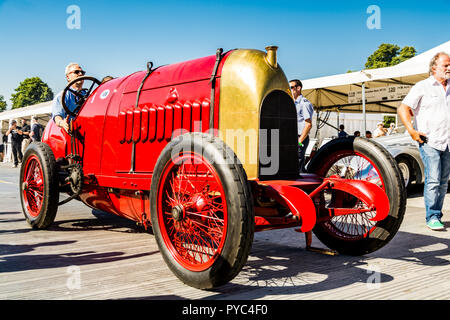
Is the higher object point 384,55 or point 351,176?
point 384,55

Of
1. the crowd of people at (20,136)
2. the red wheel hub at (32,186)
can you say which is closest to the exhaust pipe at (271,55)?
the red wheel hub at (32,186)

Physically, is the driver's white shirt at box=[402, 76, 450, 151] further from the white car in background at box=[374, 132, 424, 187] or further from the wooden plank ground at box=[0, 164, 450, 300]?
the white car in background at box=[374, 132, 424, 187]

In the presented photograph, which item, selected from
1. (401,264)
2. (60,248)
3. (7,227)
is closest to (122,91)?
(60,248)

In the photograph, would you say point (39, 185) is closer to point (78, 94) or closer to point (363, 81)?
point (78, 94)

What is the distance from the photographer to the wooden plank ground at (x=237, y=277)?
253cm

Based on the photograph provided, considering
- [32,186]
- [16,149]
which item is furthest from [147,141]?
[16,149]

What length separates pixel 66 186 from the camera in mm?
4699

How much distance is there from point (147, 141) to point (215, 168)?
1.40 meters

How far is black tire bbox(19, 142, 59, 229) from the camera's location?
4.36 meters

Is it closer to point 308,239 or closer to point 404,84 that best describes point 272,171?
point 308,239

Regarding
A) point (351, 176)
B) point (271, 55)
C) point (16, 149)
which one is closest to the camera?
point (271, 55)

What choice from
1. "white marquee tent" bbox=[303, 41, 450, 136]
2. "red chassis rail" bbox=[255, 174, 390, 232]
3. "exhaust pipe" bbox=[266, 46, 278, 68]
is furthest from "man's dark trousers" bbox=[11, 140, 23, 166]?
"red chassis rail" bbox=[255, 174, 390, 232]

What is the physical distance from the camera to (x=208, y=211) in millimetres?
2658

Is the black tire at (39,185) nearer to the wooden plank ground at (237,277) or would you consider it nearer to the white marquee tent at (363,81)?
the wooden plank ground at (237,277)
